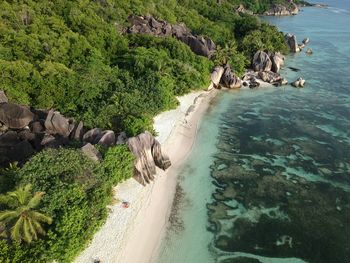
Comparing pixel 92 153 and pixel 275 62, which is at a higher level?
pixel 275 62

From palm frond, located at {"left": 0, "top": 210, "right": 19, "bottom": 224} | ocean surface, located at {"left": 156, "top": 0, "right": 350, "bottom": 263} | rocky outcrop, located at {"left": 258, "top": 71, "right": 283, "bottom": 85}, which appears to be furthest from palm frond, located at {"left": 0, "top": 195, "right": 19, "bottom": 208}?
rocky outcrop, located at {"left": 258, "top": 71, "right": 283, "bottom": 85}

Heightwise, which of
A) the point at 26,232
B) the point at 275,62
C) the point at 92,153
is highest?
the point at 275,62

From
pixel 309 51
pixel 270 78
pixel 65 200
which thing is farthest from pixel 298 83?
pixel 65 200

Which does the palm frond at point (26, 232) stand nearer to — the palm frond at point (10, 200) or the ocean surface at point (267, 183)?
the palm frond at point (10, 200)

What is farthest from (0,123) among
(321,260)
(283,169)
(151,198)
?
(321,260)

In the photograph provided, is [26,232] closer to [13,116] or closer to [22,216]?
[22,216]

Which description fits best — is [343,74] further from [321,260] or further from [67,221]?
[67,221]

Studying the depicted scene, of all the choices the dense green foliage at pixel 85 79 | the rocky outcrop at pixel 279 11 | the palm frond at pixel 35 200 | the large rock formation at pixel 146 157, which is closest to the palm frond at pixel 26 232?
the dense green foliage at pixel 85 79
